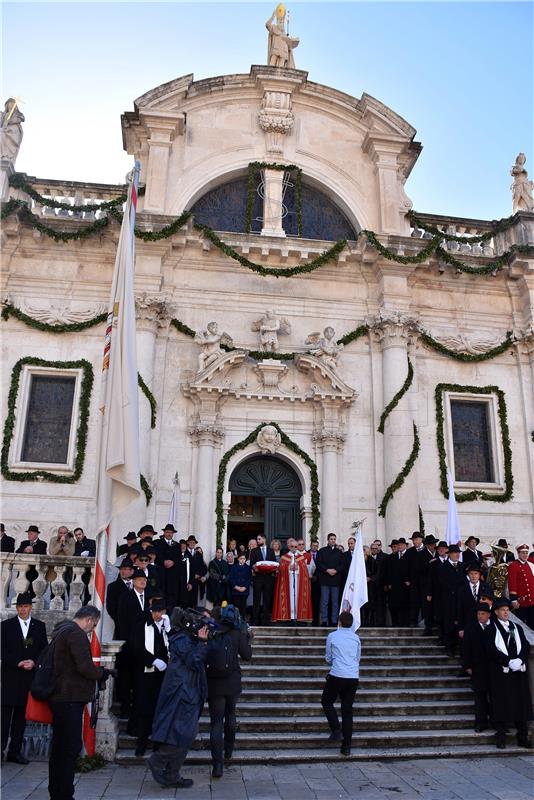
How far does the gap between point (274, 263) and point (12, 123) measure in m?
8.01

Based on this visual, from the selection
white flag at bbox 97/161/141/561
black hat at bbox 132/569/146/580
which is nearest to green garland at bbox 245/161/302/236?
white flag at bbox 97/161/141/561

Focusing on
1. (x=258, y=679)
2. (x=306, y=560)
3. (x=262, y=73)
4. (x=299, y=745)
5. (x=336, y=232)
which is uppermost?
(x=262, y=73)

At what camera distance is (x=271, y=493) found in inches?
672

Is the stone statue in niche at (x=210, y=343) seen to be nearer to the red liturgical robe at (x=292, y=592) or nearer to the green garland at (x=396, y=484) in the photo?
the green garland at (x=396, y=484)

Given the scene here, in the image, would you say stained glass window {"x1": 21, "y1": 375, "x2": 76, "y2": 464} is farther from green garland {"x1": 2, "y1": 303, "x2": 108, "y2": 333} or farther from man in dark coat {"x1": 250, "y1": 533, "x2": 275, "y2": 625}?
man in dark coat {"x1": 250, "y1": 533, "x2": 275, "y2": 625}

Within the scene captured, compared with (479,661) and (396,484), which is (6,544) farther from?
(396,484)

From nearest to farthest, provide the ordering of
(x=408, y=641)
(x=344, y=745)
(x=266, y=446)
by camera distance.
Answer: (x=344, y=745) < (x=408, y=641) < (x=266, y=446)

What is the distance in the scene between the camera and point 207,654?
24.5 ft

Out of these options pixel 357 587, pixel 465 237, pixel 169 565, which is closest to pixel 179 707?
pixel 357 587

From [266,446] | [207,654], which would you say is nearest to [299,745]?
[207,654]

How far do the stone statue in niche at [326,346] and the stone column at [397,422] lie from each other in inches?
45.8

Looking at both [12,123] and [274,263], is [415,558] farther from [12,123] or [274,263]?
[12,123]

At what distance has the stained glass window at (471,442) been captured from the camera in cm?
1794

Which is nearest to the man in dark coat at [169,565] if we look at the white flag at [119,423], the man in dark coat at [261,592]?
the man in dark coat at [261,592]
